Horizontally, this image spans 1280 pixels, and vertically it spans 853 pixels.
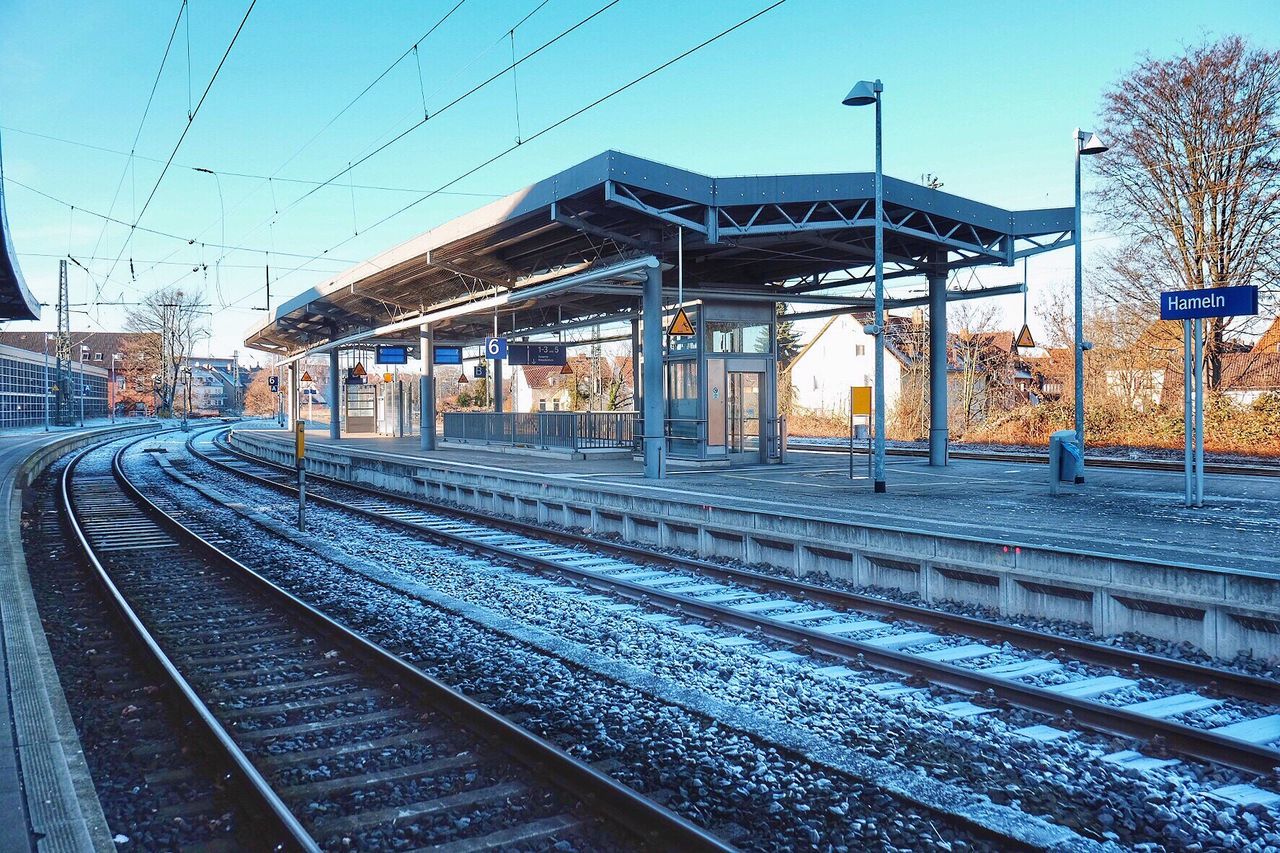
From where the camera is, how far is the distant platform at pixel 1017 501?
10070mm

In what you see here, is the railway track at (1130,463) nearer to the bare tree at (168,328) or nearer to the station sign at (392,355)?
the station sign at (392,355)

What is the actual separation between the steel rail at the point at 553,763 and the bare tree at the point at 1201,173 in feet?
88.9

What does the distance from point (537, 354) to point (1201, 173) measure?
68.0ft

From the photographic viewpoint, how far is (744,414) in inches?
855

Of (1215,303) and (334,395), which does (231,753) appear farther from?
(334,395)

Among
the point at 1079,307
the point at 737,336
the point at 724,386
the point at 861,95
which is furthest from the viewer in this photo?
the point at 737,336

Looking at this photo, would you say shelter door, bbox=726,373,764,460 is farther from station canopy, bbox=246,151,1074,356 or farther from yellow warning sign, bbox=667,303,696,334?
yellow warning sign, bbox=667,303,696,334

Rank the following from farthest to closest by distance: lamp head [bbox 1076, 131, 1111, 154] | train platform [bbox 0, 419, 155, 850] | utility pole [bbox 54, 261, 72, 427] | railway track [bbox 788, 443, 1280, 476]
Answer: utility pole [bbox 54, 261, 72, 427]
railway track [bbox 788, 443, 1280, 476]
lamp head [bbox 1076, 131, 1111, 154]
train platform [bbox 0, 419, 155, 850]

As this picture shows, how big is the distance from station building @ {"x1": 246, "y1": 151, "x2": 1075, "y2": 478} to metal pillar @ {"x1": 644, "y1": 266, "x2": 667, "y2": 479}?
0.11 ft

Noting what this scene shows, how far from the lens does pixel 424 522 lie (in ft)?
51.8

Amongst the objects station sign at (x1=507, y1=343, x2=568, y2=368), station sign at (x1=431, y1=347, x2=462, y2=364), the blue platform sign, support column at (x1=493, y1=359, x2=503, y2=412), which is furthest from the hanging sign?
support column at (x1=493, y1=359, x2=503, y2=412)

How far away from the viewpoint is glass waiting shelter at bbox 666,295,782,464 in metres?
20.9

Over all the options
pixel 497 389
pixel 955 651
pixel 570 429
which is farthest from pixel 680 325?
pixel 497 389

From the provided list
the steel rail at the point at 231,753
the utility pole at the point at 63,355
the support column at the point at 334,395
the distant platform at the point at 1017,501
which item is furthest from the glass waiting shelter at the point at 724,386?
the utility pole at the point at 63,355
